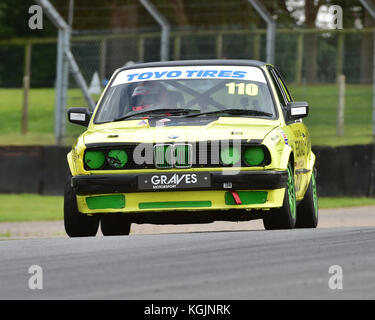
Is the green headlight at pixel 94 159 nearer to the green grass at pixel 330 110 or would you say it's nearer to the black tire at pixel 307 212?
the black tire at pixel 307 212

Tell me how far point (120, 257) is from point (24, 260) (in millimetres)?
689

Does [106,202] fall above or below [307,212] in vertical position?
above

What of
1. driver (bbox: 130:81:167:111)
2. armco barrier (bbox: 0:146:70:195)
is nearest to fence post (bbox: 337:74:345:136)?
armco barrier (bbox: 0:146:70:195)

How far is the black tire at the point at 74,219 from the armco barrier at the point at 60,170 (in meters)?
7.52

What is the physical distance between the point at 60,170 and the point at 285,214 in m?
8.99

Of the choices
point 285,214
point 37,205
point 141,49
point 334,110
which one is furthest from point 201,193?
point 141,49

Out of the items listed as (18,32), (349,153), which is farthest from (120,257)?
(18,32)

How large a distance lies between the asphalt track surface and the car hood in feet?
2.77

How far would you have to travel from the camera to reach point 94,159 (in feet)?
32.3

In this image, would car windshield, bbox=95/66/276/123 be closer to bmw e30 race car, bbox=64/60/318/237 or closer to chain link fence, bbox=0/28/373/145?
bmw e30 race car, bbox=64/60/318/237

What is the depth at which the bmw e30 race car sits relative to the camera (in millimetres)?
9578

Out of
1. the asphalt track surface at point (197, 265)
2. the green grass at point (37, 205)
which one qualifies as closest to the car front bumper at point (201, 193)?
the asphalt track surface at point (197, 265)

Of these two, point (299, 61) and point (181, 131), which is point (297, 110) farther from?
point (299, 61)

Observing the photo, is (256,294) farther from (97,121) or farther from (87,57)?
(87,57)
